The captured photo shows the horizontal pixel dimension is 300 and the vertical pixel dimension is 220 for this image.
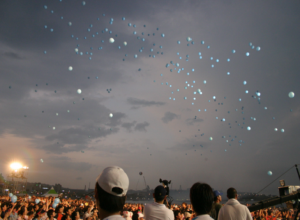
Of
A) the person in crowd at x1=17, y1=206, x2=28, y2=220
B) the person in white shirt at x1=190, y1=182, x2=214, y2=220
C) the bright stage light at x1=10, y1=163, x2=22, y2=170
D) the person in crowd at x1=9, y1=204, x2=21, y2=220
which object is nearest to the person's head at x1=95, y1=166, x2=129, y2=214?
the person in white shirt at x1=190, y1=182, x2=214, y2=220

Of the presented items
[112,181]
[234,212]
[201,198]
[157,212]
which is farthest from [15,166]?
[112,181]

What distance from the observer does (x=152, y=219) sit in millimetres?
3363

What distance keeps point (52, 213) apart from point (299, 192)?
22.1 ft

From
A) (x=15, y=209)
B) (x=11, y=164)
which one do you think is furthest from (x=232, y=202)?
(x=11, y=164)

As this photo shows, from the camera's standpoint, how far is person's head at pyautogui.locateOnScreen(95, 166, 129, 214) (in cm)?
141

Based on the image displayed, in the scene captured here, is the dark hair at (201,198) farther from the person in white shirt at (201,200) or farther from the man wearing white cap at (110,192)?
the man wearing white cap at (110,192)

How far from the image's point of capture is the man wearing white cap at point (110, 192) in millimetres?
1399

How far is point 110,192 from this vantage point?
1437mm

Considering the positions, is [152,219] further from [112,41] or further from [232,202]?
[112,41]

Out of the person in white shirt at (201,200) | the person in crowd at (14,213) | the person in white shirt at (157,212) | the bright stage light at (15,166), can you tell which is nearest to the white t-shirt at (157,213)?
the person in white shirt at (157,212)

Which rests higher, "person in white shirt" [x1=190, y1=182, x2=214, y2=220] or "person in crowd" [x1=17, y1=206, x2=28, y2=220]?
"person in white shirt" [x1=190, y1=182, x2=214, y2=220]

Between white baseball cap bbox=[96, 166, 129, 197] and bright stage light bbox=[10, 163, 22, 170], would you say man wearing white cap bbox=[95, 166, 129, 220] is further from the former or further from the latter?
bright stage light bbox=[10, 163, 22, 170]

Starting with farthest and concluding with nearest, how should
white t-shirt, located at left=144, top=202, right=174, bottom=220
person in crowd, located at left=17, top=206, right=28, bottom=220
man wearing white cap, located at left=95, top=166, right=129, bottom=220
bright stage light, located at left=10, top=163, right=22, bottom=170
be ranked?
bright stage light, located at left=10, top=163, right=22, bottom=170
person in crowd, located at left=17, top=206, right=28, bottom=220
white t-shirt, located at left=144, top=202, right=174, bottom=220
man wearing white cap, located at left=95, top=166, right=129, bottom=220

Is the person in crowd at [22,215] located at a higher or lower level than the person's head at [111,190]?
lower
